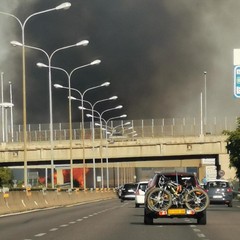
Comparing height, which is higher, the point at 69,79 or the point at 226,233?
the point at 69,79

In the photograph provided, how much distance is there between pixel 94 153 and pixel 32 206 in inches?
2432

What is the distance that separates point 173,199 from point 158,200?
0.62 metres

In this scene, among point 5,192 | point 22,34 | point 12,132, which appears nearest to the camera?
point 5,192

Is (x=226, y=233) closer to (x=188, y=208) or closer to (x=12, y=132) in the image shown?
(x=188, y=208)

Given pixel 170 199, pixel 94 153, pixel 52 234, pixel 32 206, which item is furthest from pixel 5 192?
pixel 94 153

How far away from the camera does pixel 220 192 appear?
6325 cm

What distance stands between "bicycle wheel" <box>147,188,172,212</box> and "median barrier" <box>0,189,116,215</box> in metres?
14.1

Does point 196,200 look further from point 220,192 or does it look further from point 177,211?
point 220,192

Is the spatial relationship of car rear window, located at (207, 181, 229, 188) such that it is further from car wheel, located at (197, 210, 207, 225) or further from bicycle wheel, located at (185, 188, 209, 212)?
bicycle wheel, located at (185, 188, 209, 212)

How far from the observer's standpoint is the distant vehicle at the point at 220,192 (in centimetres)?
6242

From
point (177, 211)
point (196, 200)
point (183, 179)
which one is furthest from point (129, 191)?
point (177, 211)

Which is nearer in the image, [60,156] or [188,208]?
[188,208]

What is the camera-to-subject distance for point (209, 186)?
6388 centimetres

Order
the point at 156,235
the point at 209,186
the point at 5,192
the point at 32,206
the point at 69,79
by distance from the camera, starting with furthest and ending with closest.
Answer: the point at 69,79 → the point at 209,186 → the point at 32,206 → the point at 5,192 → the point at 156,235
